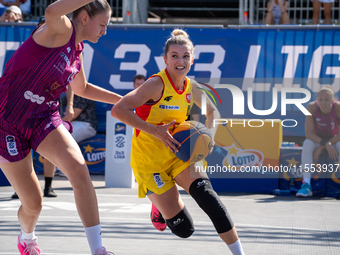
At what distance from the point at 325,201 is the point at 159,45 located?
13.7 ft

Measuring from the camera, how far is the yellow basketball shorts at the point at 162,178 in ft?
11.0

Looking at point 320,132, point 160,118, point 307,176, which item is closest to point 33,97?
point 160,118

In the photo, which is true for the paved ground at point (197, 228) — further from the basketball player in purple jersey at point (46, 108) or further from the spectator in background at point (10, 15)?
the spectator in background at point (10, 15)

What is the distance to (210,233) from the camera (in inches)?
175

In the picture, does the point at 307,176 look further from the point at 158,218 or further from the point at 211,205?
the point at 211,205

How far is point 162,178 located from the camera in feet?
Result: 11.1

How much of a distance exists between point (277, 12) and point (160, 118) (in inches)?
291

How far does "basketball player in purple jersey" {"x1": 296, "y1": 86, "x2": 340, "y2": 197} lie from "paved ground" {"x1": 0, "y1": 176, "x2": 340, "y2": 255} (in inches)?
21.6

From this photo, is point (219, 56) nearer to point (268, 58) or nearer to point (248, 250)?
point (268, 58)

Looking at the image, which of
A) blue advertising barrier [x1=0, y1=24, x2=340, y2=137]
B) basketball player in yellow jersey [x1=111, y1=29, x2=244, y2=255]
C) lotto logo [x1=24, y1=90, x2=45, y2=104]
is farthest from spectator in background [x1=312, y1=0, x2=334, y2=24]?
lotto logo [x1=24, y1=90, x2=45, y2=104]

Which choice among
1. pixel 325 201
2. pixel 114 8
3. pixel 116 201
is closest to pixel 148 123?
pixel 116 201

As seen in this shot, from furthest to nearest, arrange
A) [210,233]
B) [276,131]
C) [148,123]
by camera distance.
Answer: [276,131], [210,233], [148,123]

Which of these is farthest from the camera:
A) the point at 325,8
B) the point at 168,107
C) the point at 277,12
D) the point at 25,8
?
the point at 25,8

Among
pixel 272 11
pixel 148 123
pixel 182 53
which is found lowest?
pixel 148 123
